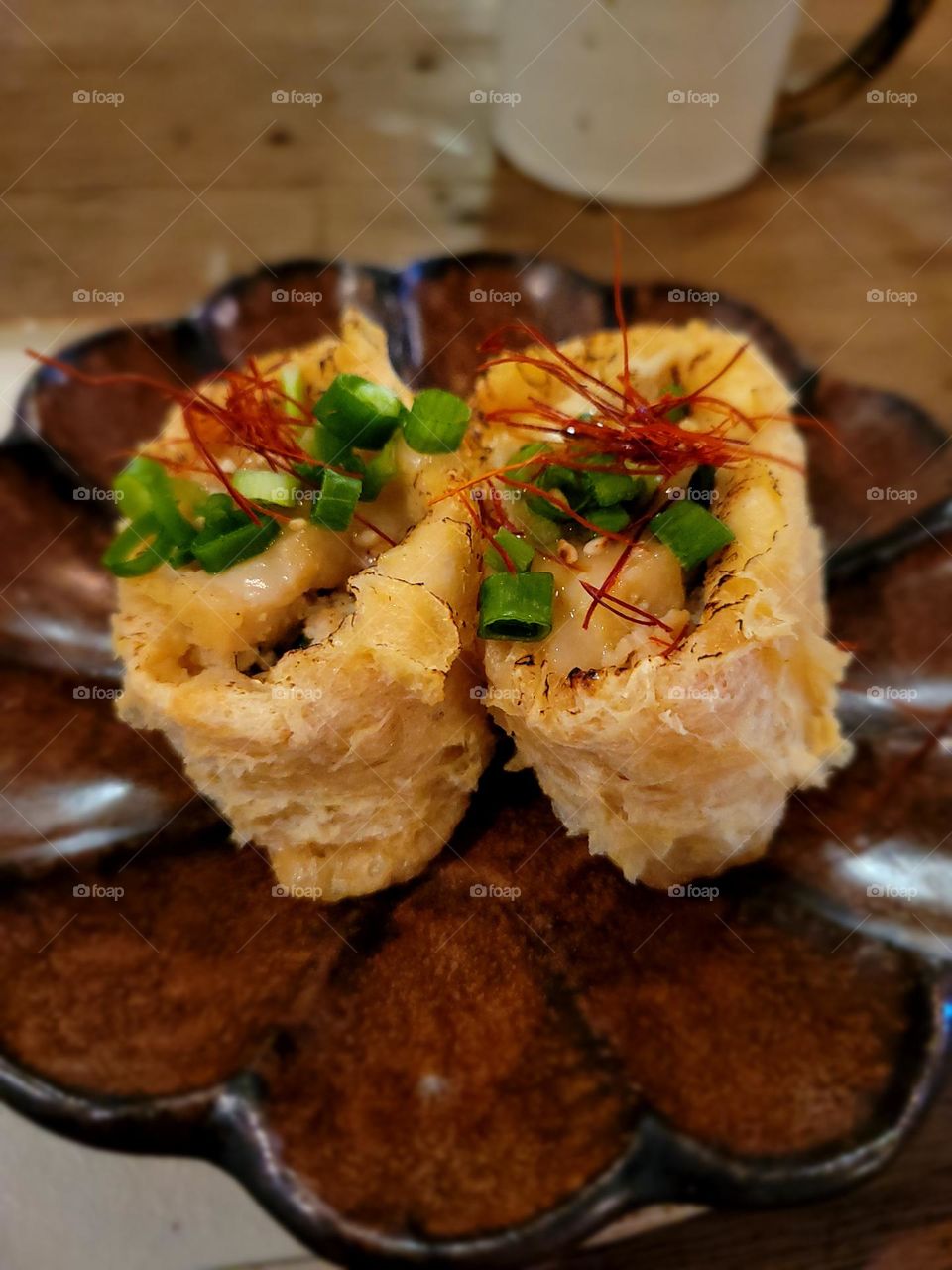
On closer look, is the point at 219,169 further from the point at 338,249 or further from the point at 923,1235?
the point at 923,1235

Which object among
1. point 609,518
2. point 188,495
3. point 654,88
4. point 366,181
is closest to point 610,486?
point 609,518

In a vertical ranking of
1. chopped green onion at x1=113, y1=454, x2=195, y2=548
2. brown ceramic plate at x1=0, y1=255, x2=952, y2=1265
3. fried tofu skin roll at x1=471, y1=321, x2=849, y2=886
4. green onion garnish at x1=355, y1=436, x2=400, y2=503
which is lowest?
brown ceramic plate at x1=0, y1=255, x2=952, y2=1265

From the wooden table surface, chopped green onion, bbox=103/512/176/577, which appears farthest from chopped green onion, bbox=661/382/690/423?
the wooden table surface

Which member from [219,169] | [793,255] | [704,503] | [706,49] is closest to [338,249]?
[219,169]

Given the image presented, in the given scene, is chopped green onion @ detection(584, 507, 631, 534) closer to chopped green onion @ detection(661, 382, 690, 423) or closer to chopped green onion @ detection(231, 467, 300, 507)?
chopped green onion @ detection(661, 382, 690, 423)

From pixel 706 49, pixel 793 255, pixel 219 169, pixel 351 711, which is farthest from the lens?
pixel 219 169

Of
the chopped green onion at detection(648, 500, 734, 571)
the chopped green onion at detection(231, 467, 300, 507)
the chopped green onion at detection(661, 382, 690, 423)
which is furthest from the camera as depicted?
the chopped green onion at detection(661, 382, 690, 423)
